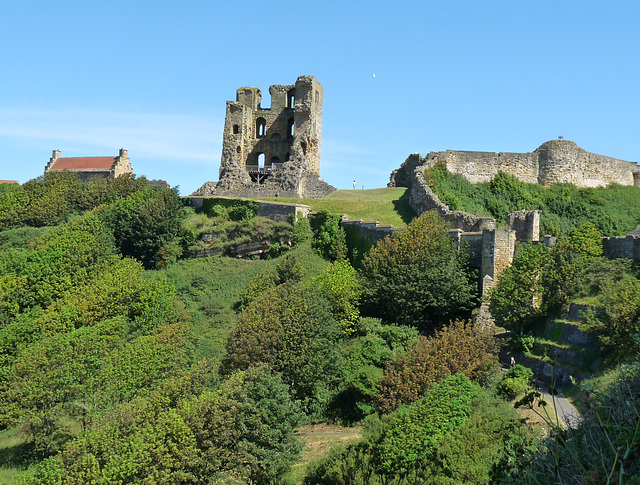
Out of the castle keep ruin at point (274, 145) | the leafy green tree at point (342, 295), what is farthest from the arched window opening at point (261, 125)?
the leafy green tree at point (342, 295)

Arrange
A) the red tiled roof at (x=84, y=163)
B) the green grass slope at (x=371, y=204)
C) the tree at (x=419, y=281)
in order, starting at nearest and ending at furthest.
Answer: the tree at (x=419, y=281)
the green grass slope at (x=371, y=204)
the red tiled roof at (x=84, y=163)

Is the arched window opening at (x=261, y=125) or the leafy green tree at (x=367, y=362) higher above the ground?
the arched window opening at (x=261, y=125)

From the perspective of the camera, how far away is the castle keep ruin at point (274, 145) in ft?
136

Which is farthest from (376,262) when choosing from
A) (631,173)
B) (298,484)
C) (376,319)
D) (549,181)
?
(631,173)

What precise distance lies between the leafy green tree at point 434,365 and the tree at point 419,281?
4.16 metres

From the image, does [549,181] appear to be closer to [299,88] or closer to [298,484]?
[299,88]

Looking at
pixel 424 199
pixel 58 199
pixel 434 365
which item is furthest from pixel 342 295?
pixel 58 199

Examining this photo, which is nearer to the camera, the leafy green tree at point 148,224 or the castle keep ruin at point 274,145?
the leafy green tree at point 148,224

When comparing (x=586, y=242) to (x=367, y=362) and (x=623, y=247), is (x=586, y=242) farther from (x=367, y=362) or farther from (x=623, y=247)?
(x=367, y=362)

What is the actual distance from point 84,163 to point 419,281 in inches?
1893

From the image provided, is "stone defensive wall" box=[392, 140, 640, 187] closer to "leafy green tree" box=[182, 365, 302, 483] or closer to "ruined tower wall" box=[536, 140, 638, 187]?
"ruined tower wall" box=[536, 140, 638, 187]

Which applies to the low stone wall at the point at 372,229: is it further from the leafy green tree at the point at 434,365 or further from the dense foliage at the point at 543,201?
the leafy green tree at the point at 434,365

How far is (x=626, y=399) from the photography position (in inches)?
354

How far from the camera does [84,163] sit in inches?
2611
